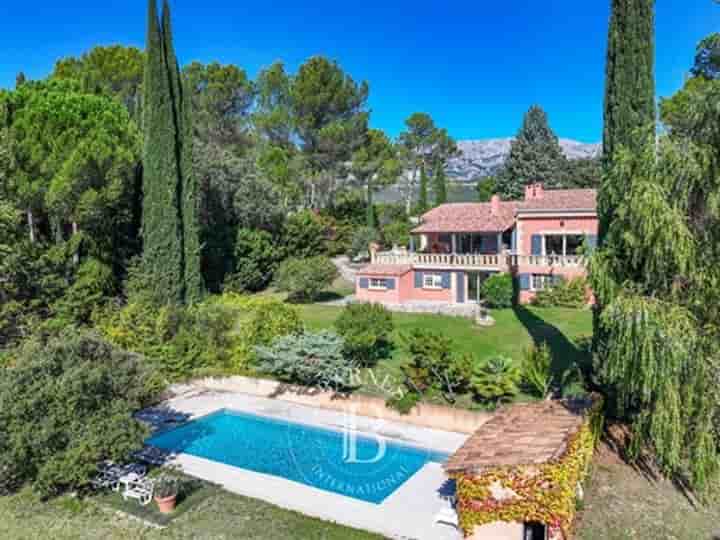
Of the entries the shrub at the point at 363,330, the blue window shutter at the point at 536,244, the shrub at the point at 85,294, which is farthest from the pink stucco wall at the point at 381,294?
the shrub at the point at 85,294

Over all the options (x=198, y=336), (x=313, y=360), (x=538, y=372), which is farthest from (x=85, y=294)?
(x=538, y=372)

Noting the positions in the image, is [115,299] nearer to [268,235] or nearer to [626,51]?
[268,235]

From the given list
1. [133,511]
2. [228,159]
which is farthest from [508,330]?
[228,159]

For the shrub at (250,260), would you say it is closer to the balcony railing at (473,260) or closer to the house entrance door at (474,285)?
the balcony railing at (473,260)

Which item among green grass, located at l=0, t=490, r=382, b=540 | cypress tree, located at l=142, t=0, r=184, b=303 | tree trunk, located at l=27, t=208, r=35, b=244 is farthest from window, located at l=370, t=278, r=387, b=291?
green grass, located at l=0, t=490, r=382, b=540

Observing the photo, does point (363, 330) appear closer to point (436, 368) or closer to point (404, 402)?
point (436, 368)

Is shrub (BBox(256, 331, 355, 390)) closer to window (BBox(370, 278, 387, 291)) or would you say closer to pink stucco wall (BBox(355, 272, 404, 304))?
pink stucco wall (BBox(355, 272, 404, 304))

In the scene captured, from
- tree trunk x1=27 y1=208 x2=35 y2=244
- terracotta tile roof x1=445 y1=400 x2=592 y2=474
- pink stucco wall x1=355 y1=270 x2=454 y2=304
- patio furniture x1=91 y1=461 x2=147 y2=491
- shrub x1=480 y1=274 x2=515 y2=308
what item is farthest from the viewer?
pink stucco wall x1=355 y1=270 x2=454 y2=304
